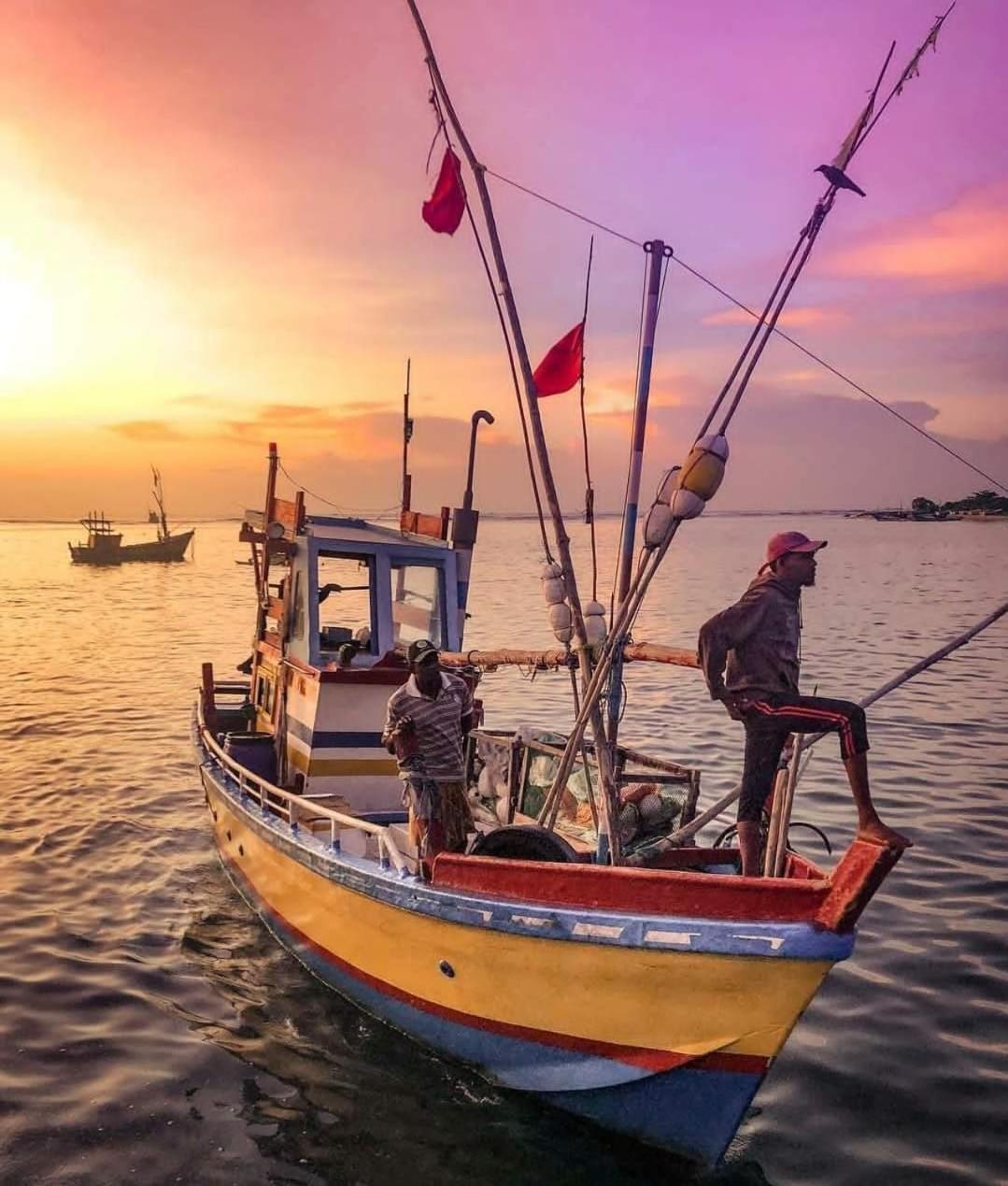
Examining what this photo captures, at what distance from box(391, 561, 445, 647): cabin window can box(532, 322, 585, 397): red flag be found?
13.7 ft

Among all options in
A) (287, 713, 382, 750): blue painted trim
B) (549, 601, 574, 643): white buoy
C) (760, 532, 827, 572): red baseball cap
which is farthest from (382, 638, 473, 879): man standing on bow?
(760, 532, 827, 572): red baseball cap

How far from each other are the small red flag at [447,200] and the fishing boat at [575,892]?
354mm

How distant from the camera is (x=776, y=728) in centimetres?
563

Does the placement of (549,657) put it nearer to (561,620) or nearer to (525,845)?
(561,620)

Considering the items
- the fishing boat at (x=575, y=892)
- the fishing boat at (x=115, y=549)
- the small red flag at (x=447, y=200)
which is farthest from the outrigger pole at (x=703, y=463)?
the fishing boat at (x=115, y=549)

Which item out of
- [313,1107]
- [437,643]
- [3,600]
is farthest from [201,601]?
[313,1107]

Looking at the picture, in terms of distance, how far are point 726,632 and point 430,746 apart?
2.81 m

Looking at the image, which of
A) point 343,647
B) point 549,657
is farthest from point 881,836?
point 343,647

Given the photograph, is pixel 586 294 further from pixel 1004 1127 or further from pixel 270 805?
pixel 1004 1127

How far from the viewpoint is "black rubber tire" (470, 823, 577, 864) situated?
6426 millimetres

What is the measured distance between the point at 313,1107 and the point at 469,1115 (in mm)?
1242

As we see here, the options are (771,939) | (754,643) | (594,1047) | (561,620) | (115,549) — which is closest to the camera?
(771,939)

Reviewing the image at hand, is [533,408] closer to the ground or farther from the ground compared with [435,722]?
farther from the ground

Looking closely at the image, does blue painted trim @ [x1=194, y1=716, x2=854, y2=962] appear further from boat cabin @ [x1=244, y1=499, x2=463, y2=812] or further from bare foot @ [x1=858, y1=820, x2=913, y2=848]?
boat cabin @ [x1=244, y1=499, x2=463, y2=812]
